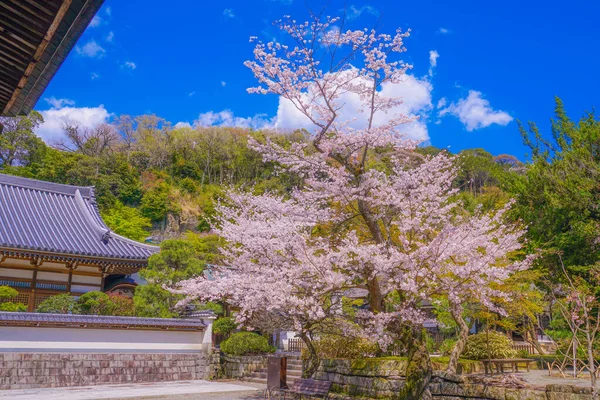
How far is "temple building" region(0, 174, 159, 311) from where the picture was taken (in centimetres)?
1744

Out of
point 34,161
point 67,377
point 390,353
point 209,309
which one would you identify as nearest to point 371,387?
point 390,353

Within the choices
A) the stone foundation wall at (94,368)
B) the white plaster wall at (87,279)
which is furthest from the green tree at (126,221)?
the stone foundation wall at (94,368)

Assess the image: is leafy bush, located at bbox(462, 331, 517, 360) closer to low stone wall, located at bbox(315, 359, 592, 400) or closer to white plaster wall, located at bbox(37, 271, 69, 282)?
low stone wall, located at bbox(315, 359, 592, 400)

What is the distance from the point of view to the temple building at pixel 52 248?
17.4m

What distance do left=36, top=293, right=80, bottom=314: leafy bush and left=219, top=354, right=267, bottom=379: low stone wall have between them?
5814 millimetres

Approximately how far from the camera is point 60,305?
16.5 m

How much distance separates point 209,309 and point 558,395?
1264cm

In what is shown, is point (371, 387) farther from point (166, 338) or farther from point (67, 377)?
point (67, 377)

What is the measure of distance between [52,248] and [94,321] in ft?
12.9

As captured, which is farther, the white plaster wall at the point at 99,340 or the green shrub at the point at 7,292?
the green shrub at the point at 7,292

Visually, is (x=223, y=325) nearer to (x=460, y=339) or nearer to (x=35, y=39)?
(x=460, y=339)

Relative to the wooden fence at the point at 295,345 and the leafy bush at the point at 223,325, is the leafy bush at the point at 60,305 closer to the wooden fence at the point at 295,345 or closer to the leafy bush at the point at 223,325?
the leafy bush at the point at 223,325

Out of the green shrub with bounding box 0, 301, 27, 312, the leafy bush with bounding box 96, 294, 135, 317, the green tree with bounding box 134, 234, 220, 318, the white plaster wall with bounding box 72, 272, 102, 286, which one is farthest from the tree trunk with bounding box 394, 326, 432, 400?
the white plaster wall with bounding box 72, 272, 102, 286

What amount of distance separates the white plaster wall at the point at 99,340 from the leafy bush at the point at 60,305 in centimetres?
198
